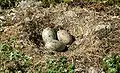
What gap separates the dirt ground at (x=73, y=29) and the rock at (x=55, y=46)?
0.09 meters

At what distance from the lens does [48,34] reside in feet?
22.9

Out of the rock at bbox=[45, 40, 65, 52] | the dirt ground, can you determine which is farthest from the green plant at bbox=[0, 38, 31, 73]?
the rock at bbox=[45, 40, 65, 52]

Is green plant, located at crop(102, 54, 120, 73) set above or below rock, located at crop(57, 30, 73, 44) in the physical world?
below

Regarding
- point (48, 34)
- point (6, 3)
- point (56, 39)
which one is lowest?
point (56, 39)

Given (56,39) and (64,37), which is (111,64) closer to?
(64,37)

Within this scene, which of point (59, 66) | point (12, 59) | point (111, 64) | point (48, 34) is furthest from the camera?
point (48, 34)

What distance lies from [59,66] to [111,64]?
0.83 metres

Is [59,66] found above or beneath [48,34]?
beneath

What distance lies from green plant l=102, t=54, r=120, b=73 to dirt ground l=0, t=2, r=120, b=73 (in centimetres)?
11

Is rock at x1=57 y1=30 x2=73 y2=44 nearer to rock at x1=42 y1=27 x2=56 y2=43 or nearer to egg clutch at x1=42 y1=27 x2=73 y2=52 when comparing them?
egg clutch at x1=42 y1=27 x2=73 y2=52

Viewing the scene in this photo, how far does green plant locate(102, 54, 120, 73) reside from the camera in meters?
6.00

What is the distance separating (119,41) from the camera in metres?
6.70

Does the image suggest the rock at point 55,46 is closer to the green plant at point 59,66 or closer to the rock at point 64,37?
the rock at point 64,37

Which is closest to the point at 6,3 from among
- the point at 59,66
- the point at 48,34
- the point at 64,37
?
the point at 48,34
